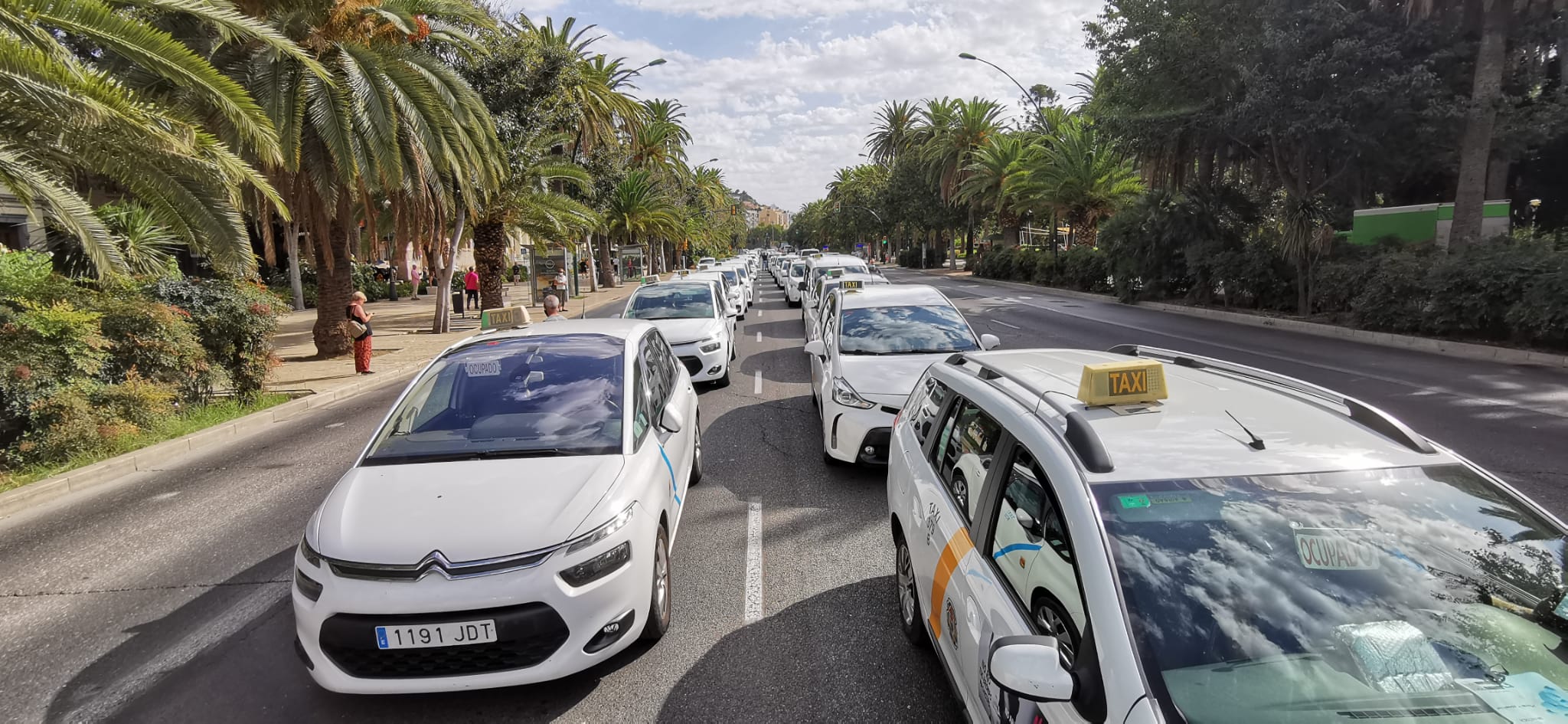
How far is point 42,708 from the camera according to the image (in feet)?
11.9

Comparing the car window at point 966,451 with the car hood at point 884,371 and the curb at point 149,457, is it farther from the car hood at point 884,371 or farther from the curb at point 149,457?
the curb at point 149,457

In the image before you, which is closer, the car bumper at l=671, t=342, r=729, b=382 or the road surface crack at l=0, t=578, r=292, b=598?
the road surface crack at l=0, t=578, r=292, b=598

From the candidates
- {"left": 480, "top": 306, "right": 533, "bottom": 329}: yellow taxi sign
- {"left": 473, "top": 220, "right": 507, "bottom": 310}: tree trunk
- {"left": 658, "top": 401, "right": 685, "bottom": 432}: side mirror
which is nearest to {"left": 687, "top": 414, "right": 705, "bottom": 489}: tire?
{"left": 658, "top": 401, "right": 685, "bottom": 432}: side mirror

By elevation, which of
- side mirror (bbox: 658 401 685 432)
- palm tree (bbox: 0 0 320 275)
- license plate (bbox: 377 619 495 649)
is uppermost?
palm tree (bbox: 0 0 320 275)

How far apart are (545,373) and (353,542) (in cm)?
173

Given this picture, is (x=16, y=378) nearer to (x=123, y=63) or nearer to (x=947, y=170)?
(x=123, y=63)

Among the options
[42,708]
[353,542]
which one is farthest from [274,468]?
[353,542]

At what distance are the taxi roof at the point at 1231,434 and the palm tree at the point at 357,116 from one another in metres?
12.8

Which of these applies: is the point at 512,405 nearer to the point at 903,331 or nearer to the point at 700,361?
the point at 903,331

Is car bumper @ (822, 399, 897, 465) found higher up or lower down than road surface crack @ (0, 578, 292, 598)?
higher up

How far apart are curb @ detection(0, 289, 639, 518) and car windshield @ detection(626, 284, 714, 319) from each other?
4.40 m

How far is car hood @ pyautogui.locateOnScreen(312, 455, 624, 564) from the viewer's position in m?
3.32

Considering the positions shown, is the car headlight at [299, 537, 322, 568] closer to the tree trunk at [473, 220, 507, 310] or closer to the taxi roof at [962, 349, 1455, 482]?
the taxi roof at [962, 349, 1455, 482]

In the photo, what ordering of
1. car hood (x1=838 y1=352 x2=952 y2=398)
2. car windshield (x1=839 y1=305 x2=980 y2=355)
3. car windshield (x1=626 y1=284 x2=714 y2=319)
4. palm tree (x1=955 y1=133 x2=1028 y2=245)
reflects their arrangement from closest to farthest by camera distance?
car hood (x1=838 y1=352 x2=952 y2=398), car windshield (x1=839 y1=305 x2=980 y2=355), car windshield (x1=626 y1=284 x2=714 y2=319), palm tree (x1=955 y1=133 x2=1028 y2=245)
